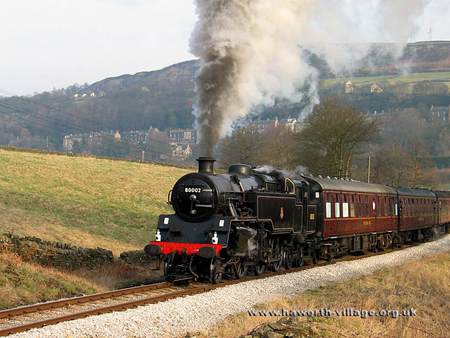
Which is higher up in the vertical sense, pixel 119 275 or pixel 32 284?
pixel 32 284

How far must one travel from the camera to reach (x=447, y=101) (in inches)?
6476

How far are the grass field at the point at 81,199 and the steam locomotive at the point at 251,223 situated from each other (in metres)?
7.48

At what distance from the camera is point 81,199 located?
1407 inches

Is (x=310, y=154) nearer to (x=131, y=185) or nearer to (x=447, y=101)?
(x=131, y=185)

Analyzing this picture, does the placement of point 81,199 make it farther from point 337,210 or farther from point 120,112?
point 120,112

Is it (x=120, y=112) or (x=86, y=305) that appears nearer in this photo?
(x=86, y=305)

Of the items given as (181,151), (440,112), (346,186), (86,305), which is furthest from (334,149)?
(440,112)

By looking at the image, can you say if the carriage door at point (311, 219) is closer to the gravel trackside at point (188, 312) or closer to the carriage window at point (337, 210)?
the carriage window at point (337, 210)

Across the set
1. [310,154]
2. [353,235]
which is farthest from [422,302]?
[310,154]

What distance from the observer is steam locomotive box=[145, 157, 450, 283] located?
53.8 feet

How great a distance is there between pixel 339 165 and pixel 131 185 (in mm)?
18739

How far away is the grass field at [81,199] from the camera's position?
25906 mm

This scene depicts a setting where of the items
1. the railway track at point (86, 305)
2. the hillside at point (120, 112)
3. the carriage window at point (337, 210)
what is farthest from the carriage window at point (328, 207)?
the hillside at point (120, 112)

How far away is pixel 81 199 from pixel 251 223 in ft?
67.1
